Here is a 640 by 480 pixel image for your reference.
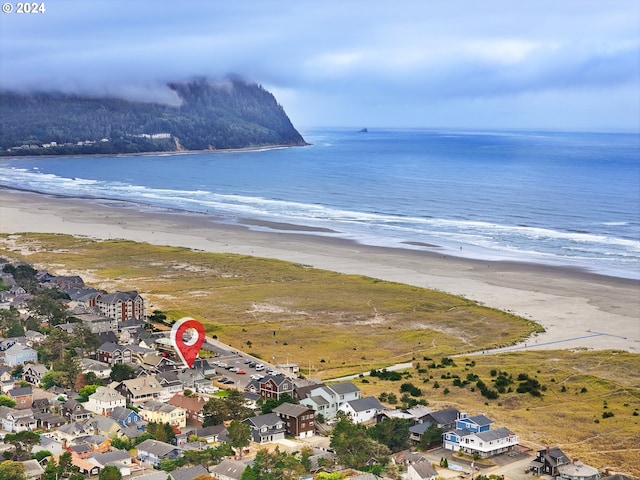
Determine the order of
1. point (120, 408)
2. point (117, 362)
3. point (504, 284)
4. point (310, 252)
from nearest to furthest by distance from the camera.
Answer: point (120, 408) → point (117, 362) → point (504, 284) → point (310, 252)

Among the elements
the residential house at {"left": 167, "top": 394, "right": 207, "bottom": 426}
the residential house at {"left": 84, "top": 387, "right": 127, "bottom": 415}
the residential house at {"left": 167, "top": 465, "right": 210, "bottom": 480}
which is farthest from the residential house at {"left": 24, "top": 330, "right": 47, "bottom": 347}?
the residential house at {"left": 167, "top": 465, "right": 210, "bottom": 480}

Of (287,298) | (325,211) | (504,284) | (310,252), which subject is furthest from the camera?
(325,211)

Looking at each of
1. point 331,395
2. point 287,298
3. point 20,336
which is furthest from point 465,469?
point 287,298

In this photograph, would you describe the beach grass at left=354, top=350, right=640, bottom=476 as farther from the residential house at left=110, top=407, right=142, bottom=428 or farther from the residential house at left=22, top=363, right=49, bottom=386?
the residential house at left=22, top=363, right=49, bottom=386

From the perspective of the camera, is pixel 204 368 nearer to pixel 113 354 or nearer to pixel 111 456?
pixel 113 354

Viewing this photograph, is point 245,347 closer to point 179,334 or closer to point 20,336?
point 179,334

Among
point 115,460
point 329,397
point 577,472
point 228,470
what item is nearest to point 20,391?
point 115,460
